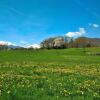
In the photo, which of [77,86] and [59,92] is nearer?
[59,92]

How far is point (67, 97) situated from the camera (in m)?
13.5

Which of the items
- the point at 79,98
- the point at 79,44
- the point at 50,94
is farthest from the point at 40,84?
the point at 79,44

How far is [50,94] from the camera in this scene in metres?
14.2

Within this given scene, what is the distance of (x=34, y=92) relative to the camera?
14398mm

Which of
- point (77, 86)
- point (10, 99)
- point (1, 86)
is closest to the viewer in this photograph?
point (10, 99)

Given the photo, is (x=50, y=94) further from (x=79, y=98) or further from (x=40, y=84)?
(x=40, y=84)

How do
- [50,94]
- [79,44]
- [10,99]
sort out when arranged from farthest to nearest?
[79,44] < [50,94] < [10,99]

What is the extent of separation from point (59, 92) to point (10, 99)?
2.71 m

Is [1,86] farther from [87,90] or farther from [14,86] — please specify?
[87,90]

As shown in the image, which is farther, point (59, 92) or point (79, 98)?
point (59, 92)

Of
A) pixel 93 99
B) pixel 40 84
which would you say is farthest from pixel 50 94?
pixel 40 84

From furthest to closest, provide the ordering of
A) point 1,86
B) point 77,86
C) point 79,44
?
1. point 79,44
2. point 77,86
3. point 1,86

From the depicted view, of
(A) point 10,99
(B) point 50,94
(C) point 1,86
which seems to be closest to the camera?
(A) point 10,99

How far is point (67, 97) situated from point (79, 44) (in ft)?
580
